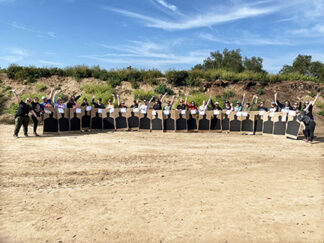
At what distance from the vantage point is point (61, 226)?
3834 mm

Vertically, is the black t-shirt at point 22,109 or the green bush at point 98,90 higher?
the green bush at point 98,90

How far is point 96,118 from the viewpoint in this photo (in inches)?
527

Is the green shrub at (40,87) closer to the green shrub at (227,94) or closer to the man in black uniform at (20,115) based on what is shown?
the man in black uniform at (20,115)

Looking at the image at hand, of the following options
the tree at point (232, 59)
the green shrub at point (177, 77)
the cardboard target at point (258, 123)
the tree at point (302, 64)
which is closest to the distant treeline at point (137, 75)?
the green shrub at point (177, 77)

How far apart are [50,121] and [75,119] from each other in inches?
48.0

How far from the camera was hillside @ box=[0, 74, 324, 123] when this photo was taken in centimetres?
2333

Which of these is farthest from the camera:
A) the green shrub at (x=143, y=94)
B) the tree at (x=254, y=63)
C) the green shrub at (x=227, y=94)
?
the tree at (x=254, y=63)

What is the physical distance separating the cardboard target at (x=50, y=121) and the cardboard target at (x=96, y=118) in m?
1.85

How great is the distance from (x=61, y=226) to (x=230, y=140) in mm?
9014

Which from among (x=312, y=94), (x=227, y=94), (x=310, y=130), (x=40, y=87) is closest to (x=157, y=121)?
(x=310, y=130)

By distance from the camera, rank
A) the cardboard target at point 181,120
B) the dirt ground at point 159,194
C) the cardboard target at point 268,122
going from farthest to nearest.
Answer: the cardboard target at point 181,120
the cardboard target at point 268,122
the dirt ground at point 159,194

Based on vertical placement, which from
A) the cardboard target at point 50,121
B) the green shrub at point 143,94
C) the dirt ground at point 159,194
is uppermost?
the green shrub at point 143,94

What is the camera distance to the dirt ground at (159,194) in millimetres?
3688

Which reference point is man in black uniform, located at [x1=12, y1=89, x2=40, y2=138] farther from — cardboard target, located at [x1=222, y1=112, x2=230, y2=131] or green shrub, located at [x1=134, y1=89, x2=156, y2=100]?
green shrub, located at [x1=134, y1=89, x2=156, y2=100]
